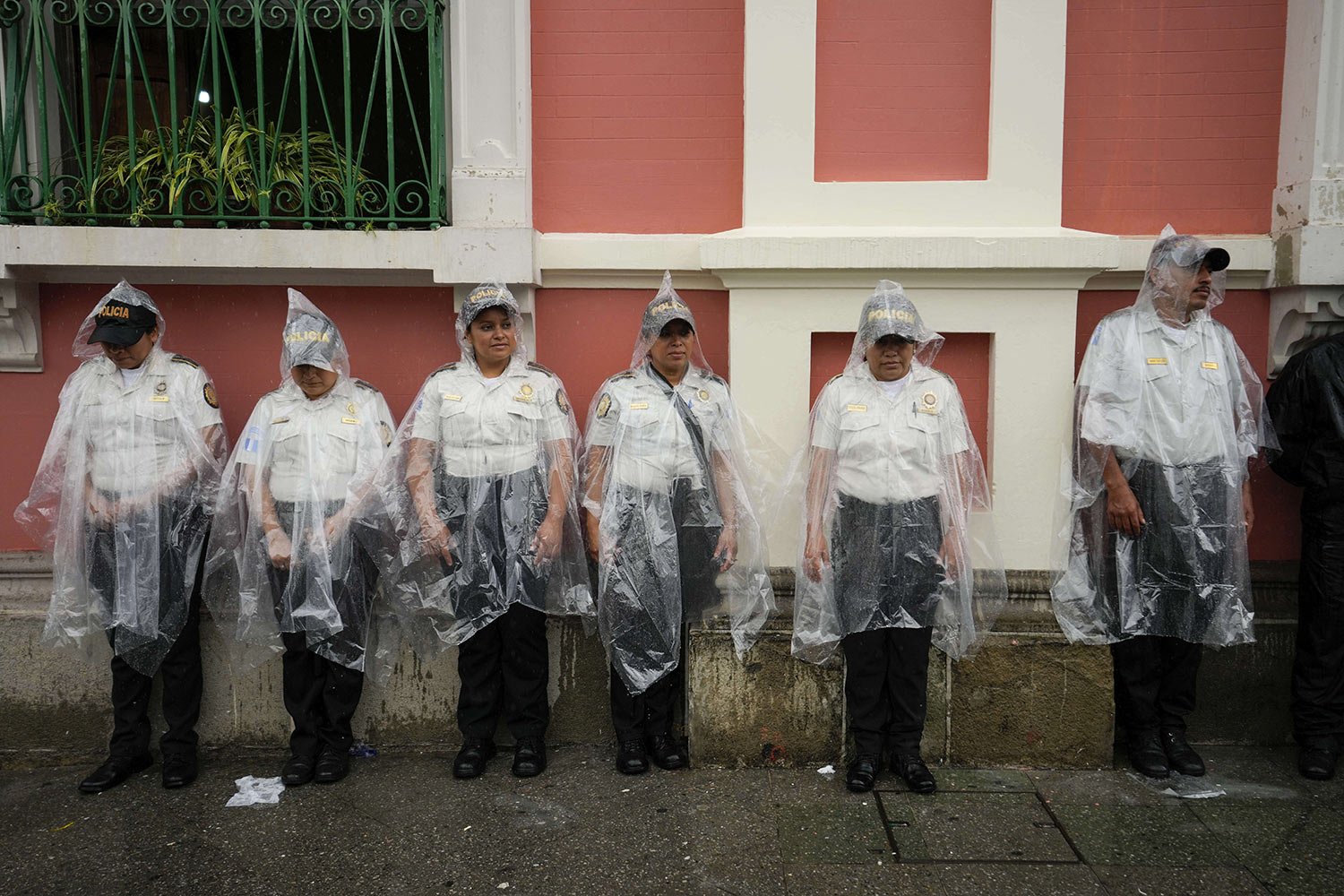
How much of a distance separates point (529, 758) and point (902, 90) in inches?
118

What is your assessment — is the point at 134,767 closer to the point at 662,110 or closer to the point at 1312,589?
the point at 662,110

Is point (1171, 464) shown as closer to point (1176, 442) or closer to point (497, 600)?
point (1176, 442)

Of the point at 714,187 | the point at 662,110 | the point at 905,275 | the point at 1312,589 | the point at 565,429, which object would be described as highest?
the point at 662,110

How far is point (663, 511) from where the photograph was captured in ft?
11.8

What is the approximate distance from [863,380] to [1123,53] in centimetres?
179

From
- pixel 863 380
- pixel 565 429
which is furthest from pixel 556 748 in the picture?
pixel 863 380

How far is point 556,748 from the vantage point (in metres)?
3.98

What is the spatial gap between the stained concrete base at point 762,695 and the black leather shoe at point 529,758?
9.0 inches

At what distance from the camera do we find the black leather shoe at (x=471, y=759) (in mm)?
3691

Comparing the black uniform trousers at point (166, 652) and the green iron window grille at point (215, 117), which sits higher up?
the green iron window grille at point (215, 117)

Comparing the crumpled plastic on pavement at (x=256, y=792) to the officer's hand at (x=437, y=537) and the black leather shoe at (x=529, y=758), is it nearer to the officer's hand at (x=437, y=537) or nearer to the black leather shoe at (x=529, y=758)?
the black leather shoe at (x=529, y=758)

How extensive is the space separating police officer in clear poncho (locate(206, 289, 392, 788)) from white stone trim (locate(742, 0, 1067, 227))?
172 cm

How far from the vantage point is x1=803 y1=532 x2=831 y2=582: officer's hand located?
3.58m

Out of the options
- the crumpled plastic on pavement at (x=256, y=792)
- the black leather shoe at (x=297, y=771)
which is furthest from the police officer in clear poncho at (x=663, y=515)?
the crumpled plastic on pavement at (x=256, y=792)
